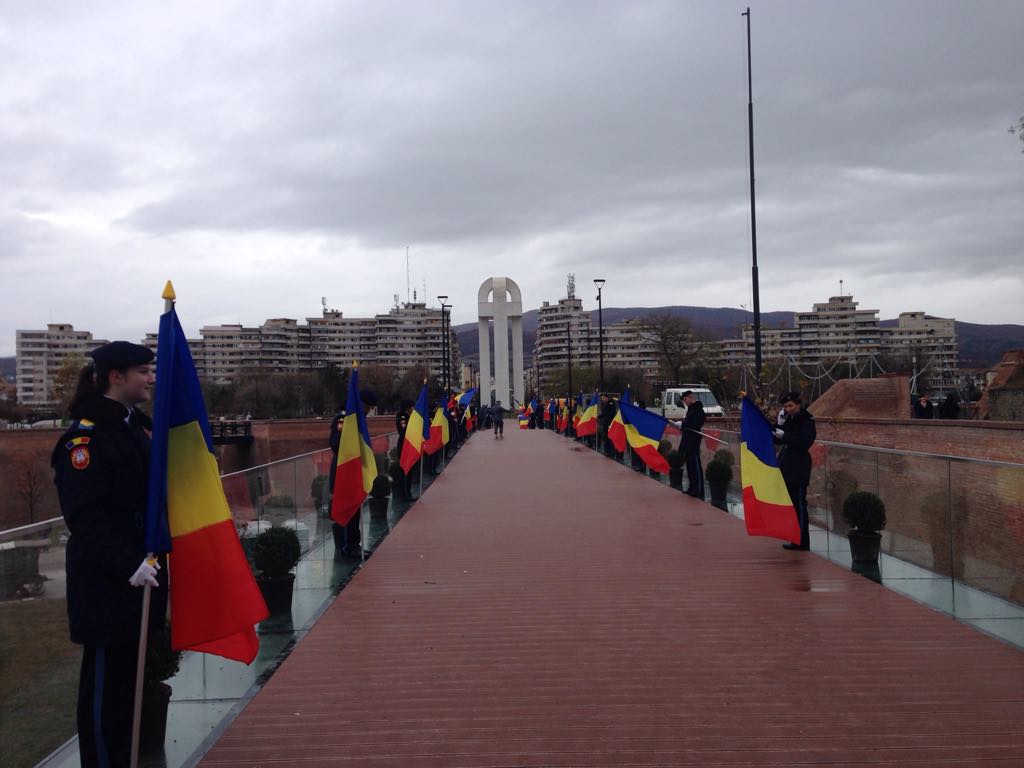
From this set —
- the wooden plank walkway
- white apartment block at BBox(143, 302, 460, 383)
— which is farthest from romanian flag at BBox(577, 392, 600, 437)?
white apartment block at BBox(143, 302, 460, 383)

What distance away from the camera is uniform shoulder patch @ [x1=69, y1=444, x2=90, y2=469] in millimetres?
3580

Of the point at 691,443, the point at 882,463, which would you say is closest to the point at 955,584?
the point at 882,463

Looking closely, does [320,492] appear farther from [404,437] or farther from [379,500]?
[404,437]

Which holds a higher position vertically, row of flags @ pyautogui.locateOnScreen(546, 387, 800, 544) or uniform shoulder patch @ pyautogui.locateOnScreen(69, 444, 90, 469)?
uniform shoulder patch @ pyautogui.locateOnScreen(69, 444, 90, 469)

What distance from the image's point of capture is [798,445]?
9977 millimetres

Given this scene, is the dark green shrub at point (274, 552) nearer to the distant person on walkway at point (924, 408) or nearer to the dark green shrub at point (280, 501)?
the dark green shrub at point (280, 501)

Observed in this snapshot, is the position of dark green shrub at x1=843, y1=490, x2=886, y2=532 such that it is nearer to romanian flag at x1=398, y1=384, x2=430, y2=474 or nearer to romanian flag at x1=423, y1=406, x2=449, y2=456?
romanian flag at x1=398, y1=384, x2=430, y2=474

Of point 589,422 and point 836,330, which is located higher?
point 836,330

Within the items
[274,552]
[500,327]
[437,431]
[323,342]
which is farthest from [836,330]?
[274,552]

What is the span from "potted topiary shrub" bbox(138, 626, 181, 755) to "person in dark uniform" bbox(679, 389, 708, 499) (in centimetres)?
1198

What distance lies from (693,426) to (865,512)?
259 inches

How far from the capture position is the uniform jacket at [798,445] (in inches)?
390

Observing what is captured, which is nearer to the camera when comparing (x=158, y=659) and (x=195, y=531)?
(x=195, y=531)

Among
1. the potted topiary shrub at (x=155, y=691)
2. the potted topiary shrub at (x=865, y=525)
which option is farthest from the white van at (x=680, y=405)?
the potted topiary shrub at (x=155, y=691)
